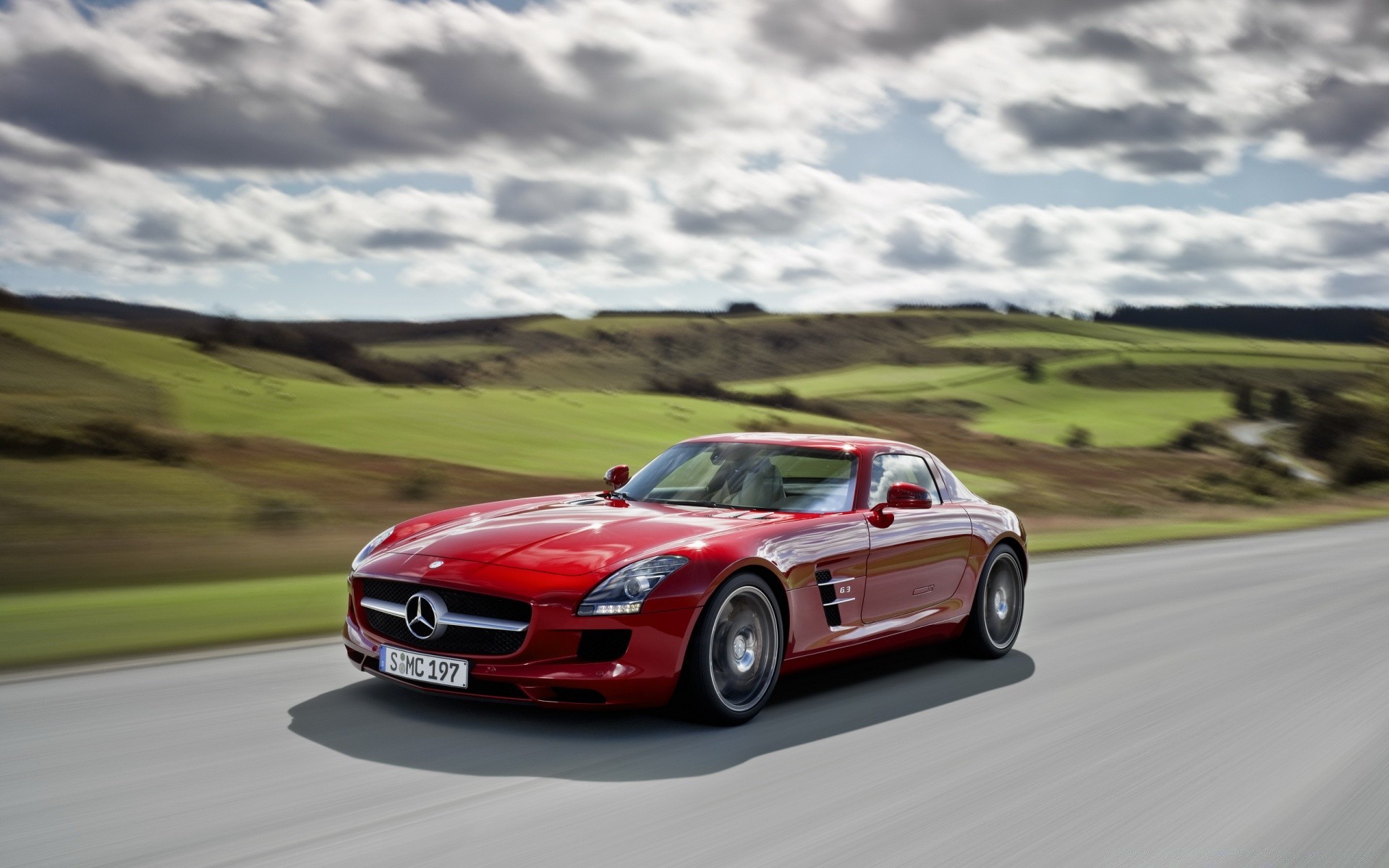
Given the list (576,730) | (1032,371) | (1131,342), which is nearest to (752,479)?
(576,730)

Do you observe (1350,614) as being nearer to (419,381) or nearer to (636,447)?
(636,447)

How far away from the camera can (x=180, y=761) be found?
491 centimetres

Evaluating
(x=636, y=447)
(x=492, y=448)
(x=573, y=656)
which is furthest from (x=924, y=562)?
(x=636, y=447)

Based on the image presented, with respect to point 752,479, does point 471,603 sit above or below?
below

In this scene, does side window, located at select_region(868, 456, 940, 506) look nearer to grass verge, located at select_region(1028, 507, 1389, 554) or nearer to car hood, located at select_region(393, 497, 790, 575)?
car hood, located at select_region(393, 497, 790, 575)

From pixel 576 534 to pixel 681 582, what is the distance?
2.22 feet

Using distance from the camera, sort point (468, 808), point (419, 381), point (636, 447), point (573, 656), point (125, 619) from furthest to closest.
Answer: point (419, 381) → point (636, 447) → point (125, 619) → point (573, 656) → point (468, 808)

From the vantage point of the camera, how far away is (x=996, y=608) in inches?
317

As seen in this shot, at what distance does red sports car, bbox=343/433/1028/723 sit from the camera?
535 cm

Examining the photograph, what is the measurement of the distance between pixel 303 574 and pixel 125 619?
11.5ft

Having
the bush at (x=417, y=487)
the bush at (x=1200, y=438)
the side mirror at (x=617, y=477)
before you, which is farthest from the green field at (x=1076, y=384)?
the side mirror at (x=617, y=477)

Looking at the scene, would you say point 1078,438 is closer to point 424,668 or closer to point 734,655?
point 734,655

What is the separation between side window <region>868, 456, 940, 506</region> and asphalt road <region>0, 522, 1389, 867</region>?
3.40ft

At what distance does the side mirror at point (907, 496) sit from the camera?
6664mm
